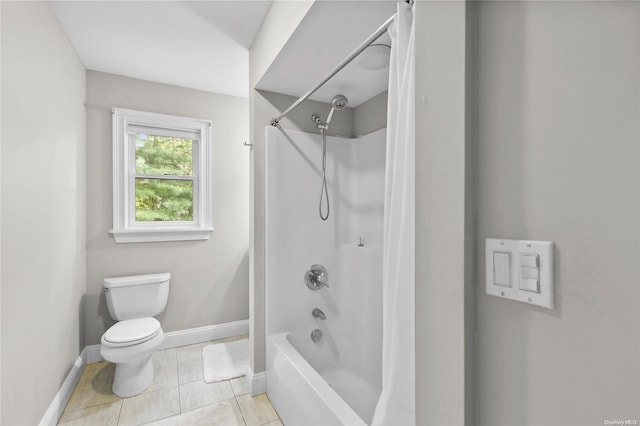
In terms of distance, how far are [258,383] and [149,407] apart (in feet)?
2.26

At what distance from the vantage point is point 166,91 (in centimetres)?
267

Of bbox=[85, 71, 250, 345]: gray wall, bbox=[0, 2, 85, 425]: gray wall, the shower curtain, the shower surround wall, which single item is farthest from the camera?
bbox=[85, 71, 250, 345]: gray wall

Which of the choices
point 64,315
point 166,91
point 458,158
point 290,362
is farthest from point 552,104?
point 166,91

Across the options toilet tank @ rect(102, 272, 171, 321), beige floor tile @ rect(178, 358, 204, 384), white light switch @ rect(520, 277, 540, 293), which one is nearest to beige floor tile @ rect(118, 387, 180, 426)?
beige floor tile @ rect(178, 358, 204, 384)

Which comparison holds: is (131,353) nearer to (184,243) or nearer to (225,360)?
(225,360)

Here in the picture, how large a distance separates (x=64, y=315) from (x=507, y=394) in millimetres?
2510

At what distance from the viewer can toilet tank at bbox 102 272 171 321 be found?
228 cm

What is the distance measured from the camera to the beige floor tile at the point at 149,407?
1.75m

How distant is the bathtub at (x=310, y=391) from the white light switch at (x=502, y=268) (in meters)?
0.88

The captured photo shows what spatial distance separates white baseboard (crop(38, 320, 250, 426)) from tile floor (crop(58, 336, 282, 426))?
0.07 meters

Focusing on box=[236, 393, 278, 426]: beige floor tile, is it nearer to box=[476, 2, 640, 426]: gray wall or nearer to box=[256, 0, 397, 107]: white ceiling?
box=[476, 2, 640, 426]: gray wall

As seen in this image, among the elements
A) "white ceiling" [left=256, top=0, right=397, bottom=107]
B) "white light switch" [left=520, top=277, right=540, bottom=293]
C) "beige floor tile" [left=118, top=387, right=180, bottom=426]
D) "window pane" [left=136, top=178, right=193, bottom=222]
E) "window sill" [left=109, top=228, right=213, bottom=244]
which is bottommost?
"beige floor tile" [left=118, top=387, right=180, bottom=426]

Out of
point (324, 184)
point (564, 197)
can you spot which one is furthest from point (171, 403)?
point (564, 197)

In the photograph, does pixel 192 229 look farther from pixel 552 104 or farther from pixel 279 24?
pixel 552 104
